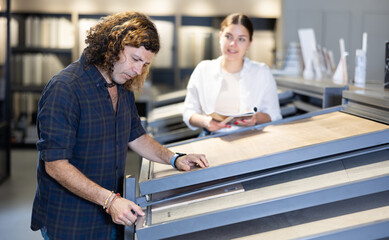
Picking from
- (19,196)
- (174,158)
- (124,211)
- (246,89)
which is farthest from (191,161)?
(19,196)

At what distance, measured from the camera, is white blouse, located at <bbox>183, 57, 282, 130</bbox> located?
2.51 meters

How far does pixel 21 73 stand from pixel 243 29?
19.3ft

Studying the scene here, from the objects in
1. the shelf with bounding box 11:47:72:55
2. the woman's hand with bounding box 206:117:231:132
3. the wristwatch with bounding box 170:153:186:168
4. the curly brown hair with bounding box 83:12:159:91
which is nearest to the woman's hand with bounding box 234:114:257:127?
the woman's hand with bounding box 206:117:231:132

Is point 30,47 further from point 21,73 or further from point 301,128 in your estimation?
point 301,128

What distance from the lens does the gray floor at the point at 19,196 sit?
12.7 feet

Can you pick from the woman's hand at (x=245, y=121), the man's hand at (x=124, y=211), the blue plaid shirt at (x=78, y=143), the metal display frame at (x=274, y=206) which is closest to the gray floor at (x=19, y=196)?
A: the woman's hand at (x=245, y=121)

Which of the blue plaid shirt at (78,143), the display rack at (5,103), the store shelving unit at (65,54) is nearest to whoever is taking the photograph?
the blue plaid shirt at (78,143)

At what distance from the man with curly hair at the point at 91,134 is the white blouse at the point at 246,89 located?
0.90 m

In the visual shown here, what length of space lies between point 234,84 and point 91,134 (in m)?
1.19

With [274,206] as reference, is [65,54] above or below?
above

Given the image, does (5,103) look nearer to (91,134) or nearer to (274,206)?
(91,134)

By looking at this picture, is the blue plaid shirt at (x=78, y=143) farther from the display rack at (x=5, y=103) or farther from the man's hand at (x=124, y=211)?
the display rack at (x=5, y=103)

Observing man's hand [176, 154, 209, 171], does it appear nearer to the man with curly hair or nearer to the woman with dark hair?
the man with curly hair

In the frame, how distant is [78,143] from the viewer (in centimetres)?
154
